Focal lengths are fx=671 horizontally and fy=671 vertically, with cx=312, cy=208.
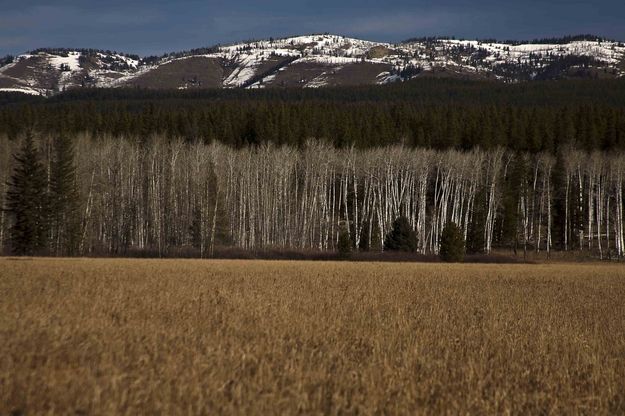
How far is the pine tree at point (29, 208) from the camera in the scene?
56125 mm

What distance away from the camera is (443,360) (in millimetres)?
11727

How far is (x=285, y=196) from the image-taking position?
7194cm

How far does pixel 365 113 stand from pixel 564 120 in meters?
34.0

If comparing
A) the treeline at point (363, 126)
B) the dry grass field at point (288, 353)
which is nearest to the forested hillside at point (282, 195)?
the treeline at point (363, 126)

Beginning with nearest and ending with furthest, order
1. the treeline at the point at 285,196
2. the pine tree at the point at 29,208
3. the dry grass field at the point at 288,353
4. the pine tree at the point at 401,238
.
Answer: the dry grass field at the point at 288,353 → the pine tree at the point at 29,208 → the pine tree at the point at 401,238 → the treeline at the point at 285,196

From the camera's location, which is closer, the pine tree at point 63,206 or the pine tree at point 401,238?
the pine tree at point 63,206

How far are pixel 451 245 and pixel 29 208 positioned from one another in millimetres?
35507

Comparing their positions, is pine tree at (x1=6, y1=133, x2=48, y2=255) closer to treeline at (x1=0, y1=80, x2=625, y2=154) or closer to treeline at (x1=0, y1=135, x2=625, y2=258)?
treeline at (x1=0, y1=135, x2=625, y2=258)

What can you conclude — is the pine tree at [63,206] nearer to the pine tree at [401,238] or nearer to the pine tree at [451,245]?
the pine tree at [401,238]

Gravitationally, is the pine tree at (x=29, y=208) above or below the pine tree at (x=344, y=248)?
above

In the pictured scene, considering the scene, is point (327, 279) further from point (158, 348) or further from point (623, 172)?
point (623, 172)

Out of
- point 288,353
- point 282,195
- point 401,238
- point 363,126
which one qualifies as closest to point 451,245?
point 401,238

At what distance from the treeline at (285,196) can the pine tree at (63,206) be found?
413 mm

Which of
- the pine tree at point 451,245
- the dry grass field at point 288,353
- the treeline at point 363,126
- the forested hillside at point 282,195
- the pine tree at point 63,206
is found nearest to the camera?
the dry grass field at point 288,353
